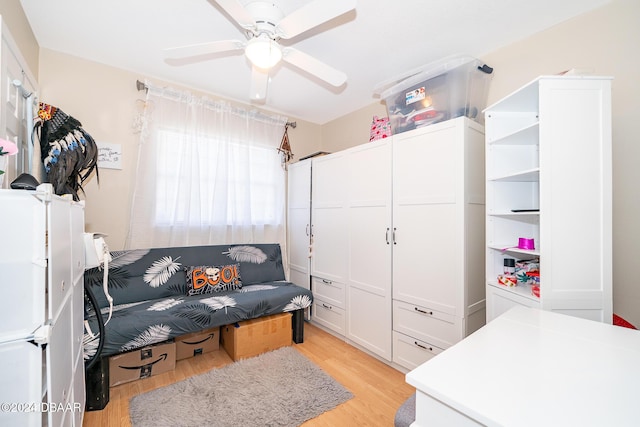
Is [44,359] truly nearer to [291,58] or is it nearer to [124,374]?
[124,374]

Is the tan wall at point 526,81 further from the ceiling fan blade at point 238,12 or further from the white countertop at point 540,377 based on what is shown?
the ceiling fan blade at point 238,12

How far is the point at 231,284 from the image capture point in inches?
104

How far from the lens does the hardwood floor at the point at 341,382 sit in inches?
66.0

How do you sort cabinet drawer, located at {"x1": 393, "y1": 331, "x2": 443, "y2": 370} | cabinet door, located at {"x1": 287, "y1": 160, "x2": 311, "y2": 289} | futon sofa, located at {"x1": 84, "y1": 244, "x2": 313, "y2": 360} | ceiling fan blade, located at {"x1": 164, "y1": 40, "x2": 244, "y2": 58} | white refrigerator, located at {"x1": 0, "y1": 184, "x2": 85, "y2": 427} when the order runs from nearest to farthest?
white refrigerator, located at {"x1": 0, "y1": 184, "x2": 85, "y2": 427} < ceiling fan blade, located at {"x1": 164, "y1": 40, "x2": 244, "y2": 58} < futon sofa, located at {"x1": 84, "y1": 244, "x2": 313, "y2": 360} < cabinet drawer, located at {"x1": 393, "y1": 331, "x2": 443, "y2": 370} < cabinet door, located at {"x1": 287, "y1": 160, "x2": 311, "y2": 289}

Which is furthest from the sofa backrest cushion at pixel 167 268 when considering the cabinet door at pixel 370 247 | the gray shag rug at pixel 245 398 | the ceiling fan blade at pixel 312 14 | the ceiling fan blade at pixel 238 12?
the ceiling fan blade at pixel 312 14

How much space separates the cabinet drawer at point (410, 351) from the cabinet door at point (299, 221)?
1.28m

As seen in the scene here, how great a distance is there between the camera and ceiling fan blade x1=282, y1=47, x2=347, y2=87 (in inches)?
67.7

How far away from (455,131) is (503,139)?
302 millimetres

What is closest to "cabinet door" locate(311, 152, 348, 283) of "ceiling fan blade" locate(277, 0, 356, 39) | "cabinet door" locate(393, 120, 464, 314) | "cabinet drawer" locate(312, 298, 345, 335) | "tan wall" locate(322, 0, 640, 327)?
"cabinet drawer" locate(312, 298, 345, 335)

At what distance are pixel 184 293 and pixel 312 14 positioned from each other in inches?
95.5

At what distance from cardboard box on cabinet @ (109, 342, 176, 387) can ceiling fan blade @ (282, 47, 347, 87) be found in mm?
2369

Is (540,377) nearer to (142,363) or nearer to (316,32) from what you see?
(316,32)

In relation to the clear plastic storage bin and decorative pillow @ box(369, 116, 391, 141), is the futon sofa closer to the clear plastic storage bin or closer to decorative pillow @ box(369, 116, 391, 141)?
decorative pillow @ box(369, 116, 391, 141)

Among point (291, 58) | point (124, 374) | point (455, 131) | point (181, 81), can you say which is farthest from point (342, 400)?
point (181, 81)
